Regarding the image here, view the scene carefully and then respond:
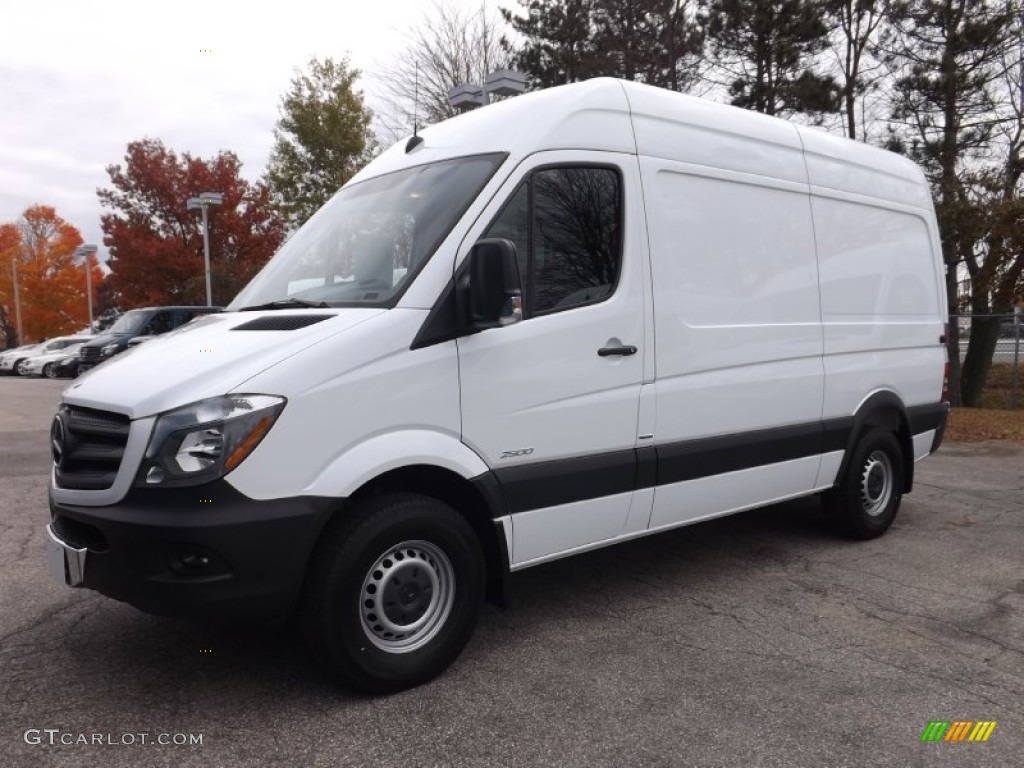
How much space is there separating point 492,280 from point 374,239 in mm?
810

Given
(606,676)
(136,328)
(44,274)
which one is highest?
(44,274)

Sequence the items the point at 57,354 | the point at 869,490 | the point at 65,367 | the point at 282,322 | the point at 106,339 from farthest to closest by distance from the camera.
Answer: the point at 57,354, the point at 65,367, the point at 106,339, the point at 869,490, the point at 282,322

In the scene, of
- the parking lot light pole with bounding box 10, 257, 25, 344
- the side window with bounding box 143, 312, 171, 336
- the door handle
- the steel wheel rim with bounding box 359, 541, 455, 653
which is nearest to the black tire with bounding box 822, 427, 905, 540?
the door handle

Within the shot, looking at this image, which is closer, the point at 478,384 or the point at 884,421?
the point at 478,384

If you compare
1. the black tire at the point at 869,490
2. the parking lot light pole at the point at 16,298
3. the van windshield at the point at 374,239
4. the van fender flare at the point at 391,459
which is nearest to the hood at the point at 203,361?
the van windshield at the point at 374,239

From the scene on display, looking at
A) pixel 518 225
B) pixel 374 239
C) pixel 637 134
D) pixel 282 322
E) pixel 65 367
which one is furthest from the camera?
pixel 65 367

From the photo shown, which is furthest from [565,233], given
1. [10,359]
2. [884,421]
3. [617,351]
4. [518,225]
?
[10,359]

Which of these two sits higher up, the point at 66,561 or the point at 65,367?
the point at 65,367

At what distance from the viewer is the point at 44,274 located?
44.1 meters

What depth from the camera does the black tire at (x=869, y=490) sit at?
18.0ft

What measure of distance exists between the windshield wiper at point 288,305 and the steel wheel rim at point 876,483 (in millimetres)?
3857

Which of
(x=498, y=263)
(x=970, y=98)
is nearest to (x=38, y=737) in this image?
(x=498, y=263)

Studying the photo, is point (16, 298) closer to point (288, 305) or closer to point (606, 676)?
point (288, 305)

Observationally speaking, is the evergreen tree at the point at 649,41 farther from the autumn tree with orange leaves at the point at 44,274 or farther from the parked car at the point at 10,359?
the autumn tree with orange leaves at the point at 44,274
